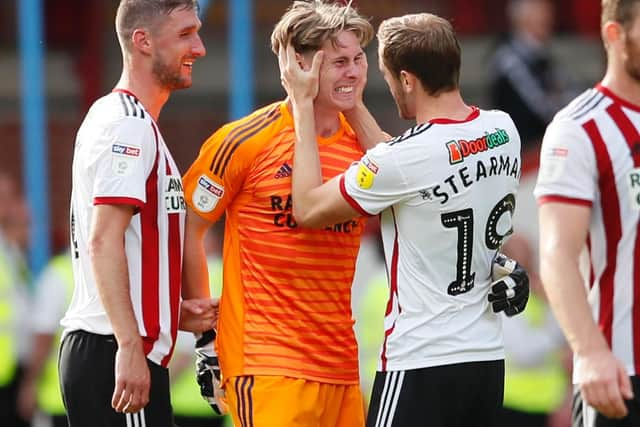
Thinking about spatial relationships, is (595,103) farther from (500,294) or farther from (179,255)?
(179,255)

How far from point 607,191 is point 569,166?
157 millimetres

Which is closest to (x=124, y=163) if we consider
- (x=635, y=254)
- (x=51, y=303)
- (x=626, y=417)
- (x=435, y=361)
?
(x=435, y=361)

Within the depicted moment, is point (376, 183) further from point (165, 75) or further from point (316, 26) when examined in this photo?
point (165, 75)

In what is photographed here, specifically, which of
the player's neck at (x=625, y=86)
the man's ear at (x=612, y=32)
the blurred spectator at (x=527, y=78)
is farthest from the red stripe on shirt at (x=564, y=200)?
the blurred spectator at (x=527, y=78)

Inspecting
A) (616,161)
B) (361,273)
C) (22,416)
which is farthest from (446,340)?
(361,273)

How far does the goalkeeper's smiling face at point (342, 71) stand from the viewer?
568 cm

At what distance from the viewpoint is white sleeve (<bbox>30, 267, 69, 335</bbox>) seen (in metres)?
9.93

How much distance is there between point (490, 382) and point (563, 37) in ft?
35.5

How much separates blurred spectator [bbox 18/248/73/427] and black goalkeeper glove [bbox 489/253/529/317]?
5.01 m

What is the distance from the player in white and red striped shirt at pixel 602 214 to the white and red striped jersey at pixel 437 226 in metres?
0.49

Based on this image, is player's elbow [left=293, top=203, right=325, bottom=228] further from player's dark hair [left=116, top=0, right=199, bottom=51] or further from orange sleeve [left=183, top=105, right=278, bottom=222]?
player's dark hair [left=116, top=0, right=199, bottom=51]

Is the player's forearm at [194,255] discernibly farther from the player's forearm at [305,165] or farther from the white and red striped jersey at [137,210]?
the player's forearm at [305,165]

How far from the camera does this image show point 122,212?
17.7 feet

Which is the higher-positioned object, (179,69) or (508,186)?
(179,69)
